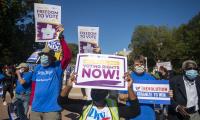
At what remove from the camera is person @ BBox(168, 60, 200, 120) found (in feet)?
21.0

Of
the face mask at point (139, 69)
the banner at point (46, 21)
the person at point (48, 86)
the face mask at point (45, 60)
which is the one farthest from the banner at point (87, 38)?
the face mask at point (139, 69)

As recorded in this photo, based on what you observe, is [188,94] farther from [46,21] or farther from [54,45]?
[46,21]

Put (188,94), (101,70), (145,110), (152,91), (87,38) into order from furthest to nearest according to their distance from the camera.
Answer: (87,38) < (152,91) < (188,94) < (145,110) < (101,70)

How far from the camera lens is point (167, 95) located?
672 centimetres

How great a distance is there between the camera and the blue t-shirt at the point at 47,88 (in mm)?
6289

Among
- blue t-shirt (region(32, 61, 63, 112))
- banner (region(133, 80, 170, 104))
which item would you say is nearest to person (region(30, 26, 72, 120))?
blue t-shirt (region(32, 61, 63, 112))

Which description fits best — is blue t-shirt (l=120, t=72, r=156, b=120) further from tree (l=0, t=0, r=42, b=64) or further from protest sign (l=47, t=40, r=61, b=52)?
tree (l=0, t=0, r=42, b=64)

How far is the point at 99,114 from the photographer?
4.34 m

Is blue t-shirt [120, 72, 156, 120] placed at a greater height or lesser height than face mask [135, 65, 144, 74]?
lesser

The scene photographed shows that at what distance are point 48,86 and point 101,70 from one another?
202cm

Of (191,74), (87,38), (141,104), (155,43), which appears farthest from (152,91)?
(155,43)

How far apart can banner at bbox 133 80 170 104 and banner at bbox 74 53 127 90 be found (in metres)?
1.94

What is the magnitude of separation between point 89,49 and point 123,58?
23.2ft

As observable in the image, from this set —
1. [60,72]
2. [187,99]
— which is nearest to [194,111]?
[187,99]
